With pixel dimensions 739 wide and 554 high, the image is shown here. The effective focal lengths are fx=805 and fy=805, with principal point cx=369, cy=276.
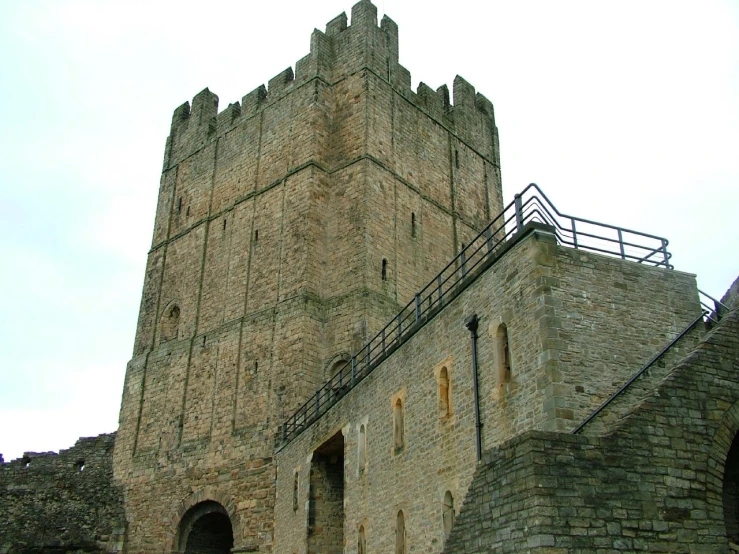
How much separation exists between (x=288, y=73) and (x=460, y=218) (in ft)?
25.9

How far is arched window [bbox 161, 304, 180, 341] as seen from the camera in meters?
26.9

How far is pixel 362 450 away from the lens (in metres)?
14.8

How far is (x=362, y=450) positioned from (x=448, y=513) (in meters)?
3.44

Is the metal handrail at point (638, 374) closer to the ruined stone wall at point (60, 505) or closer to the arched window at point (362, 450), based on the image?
the arched window at point (362, 450)

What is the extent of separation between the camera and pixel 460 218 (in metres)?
27.7

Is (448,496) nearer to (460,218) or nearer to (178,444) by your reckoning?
(178,444)

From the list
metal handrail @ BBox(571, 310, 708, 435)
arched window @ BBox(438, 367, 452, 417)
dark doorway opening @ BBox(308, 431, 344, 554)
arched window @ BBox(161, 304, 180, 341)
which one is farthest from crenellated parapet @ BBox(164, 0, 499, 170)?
metal handrail @ BBox(571, 310, 708, 435)

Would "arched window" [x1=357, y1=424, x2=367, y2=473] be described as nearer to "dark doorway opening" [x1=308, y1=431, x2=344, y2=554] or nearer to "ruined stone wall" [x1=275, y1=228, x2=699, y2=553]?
"ruined stone wall" [x1=275, y1=228, x2=699, y2=553]

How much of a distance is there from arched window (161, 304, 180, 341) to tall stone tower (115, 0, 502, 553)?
57mm

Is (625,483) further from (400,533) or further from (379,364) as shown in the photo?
(379,364)

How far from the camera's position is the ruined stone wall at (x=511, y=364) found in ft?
33.4

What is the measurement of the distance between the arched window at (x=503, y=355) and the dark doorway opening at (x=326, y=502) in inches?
252

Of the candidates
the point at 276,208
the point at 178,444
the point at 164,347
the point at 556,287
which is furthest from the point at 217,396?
the point at 556,287

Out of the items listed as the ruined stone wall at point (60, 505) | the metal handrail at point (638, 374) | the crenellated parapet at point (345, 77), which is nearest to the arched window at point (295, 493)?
the ruined stone wall at point (60, 505)
